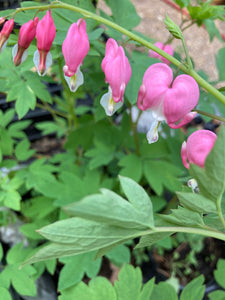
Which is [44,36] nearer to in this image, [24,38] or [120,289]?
[24,38]

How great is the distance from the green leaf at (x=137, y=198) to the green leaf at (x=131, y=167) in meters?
0.72

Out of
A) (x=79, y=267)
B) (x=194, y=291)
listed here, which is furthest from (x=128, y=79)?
(x=79, y=267)

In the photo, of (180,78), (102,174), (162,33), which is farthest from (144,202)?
(162,33)

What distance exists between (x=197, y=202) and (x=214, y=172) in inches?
2.6

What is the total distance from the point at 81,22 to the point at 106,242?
47cm

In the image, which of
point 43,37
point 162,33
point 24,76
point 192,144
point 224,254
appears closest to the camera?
point 192,144

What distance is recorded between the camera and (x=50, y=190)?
1196 millimetres

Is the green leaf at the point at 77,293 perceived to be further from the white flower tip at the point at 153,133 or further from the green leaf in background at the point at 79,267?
the white flower tip at the point at 153,133

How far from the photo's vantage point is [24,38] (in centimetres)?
70

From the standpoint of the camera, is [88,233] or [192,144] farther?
[192,144]

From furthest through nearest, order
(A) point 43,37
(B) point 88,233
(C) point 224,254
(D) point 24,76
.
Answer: (C) point 224,254, (D) point 24,76, (A) point 43,37, (B) point 88,233

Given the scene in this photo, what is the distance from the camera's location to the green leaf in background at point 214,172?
42cm

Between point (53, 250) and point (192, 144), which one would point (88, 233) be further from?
point (192, 144)

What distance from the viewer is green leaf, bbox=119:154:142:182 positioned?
1.21 metres
